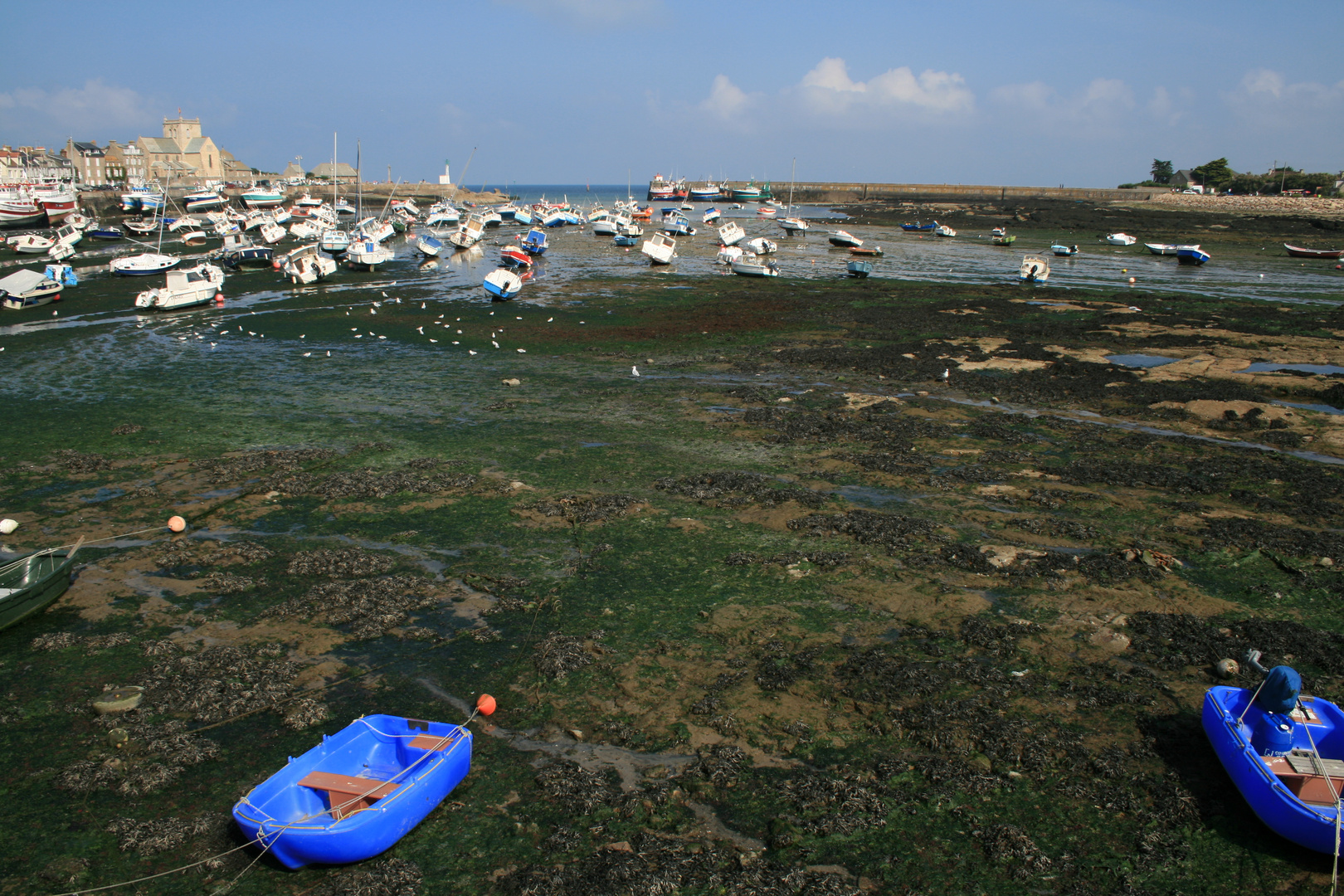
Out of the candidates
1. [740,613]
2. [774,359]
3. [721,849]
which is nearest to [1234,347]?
[774,359]

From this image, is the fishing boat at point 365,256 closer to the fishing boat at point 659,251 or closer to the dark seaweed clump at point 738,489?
the fishing boat at point 659,251

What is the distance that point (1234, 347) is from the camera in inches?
1037

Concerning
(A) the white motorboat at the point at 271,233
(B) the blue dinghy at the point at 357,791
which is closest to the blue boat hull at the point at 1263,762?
(B) the blue dinghy at the point at 357,791

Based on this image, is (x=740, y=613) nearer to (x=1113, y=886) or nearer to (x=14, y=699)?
(x=1113, y=886)

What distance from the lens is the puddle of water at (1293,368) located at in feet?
76.3

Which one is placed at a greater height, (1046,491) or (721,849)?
(1046,491)

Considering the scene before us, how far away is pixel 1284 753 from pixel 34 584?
14657mm

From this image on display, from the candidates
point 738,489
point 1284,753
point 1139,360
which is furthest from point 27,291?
point 1139,360

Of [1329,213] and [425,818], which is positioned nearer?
[425,818]

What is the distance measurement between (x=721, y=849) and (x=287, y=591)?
760 centimetres

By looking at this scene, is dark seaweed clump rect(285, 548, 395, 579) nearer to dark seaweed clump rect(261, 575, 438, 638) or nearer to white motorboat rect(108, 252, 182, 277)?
dark seaweed clump rect(261, 575, 438, 638)

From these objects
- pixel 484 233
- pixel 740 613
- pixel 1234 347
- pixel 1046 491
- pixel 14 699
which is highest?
pixel 484 233

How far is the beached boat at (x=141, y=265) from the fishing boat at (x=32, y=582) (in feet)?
132

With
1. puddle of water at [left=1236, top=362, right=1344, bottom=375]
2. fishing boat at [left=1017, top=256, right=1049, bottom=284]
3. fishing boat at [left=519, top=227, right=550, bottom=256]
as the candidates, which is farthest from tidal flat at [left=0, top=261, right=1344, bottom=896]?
fishing boat at [left=519, top=227, right=550, bottom=256]
